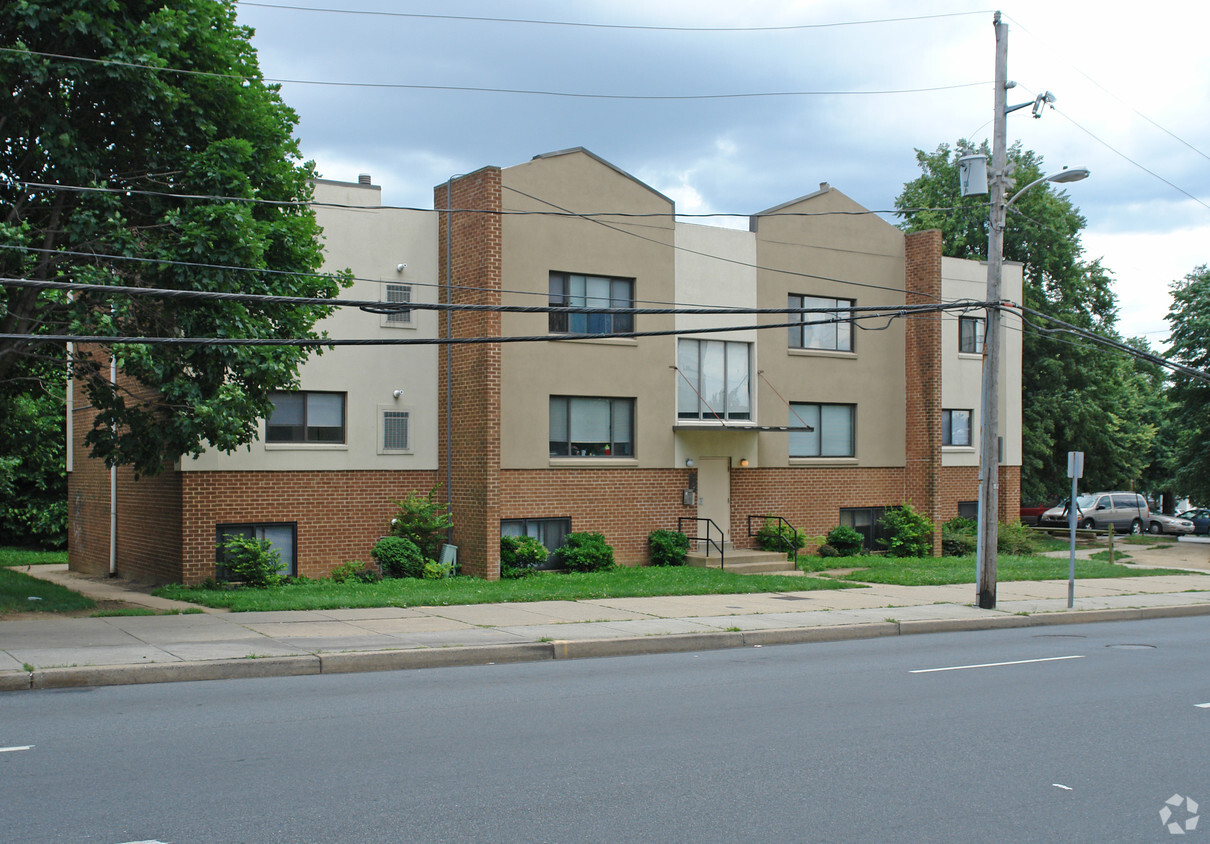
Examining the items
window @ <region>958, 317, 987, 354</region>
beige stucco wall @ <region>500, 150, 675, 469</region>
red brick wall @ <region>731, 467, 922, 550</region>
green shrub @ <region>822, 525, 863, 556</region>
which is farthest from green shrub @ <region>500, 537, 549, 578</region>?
window @ <region>958, 317, 987, 354</region>

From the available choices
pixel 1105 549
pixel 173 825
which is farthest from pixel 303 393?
pixel 1105 549

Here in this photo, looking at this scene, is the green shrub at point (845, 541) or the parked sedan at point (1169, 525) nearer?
the green shrub at point (845, 541)

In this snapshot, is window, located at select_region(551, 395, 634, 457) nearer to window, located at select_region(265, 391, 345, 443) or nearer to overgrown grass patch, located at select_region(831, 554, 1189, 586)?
window, located at select_region(265, 391, 345, 443)

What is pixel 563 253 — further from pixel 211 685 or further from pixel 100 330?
pixel 211 685

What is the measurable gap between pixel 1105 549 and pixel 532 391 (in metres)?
23.5

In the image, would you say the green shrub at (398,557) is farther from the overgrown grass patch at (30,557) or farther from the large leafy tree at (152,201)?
the overgrown grass patch at (30,557)

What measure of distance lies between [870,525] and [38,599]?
1997 cm

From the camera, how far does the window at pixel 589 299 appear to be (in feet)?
76.5

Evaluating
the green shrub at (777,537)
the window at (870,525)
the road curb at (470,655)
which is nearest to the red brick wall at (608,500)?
the green shrub at (777,537)

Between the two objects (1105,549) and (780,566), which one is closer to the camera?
(780,566)

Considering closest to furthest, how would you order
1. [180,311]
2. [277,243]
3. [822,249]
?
1. [180,311]
2. [277,243]
3. [822,249]

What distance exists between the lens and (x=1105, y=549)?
36281mm

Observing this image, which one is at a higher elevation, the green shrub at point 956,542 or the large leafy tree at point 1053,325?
the large leafy tree at point 1053,325

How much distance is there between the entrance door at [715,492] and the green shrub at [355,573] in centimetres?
787
